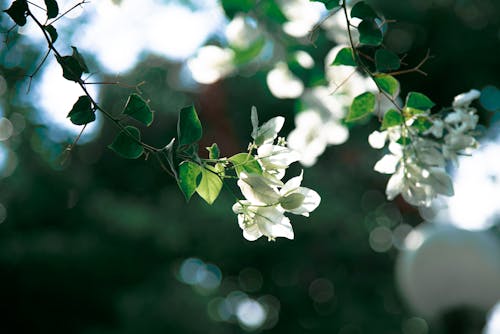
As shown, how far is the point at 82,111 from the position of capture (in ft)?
1.49

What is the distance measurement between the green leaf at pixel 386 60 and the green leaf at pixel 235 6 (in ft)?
1.59

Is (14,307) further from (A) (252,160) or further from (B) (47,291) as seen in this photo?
(A) (252,160)

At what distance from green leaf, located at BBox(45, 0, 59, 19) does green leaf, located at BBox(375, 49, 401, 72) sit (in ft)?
0.80

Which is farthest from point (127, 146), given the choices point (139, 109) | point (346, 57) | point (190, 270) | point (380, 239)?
point (380, 239)

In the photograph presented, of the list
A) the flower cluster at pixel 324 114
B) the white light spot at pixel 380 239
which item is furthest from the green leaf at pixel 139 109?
the white light spot at pixel 380 239

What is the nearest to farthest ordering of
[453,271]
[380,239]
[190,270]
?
[453,271], [190,270], [380,239]

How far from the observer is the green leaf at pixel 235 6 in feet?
3.15

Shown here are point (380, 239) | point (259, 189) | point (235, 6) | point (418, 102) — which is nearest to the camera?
point (259, 189)

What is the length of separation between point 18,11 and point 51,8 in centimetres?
2

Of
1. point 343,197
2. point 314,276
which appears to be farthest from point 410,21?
point 314,276

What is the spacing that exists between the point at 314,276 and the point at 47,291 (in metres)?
1.61

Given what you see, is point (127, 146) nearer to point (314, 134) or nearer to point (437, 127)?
point (437, 127)

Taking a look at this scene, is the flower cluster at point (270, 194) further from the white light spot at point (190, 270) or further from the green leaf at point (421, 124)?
the white light spot at point (190, 270)

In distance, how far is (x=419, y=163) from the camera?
0.55 m
